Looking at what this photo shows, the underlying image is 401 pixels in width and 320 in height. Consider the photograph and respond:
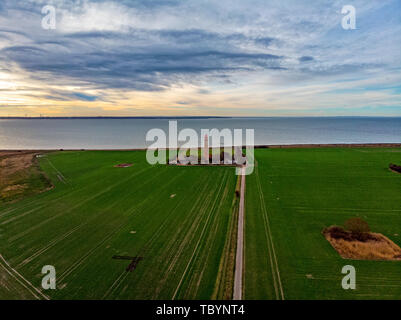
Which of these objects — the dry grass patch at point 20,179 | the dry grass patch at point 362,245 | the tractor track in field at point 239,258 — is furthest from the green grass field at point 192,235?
the dry grass patch at point 20,179

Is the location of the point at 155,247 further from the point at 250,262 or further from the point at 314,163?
the point at 314,163

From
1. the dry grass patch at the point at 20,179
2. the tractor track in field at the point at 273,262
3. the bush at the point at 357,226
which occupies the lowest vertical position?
the tractor track in field at the point at 273,262

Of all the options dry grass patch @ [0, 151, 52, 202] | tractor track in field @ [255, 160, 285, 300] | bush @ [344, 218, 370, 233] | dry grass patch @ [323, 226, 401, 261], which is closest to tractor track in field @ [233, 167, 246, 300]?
tractor track in field @ [255, 160, 285, 300]

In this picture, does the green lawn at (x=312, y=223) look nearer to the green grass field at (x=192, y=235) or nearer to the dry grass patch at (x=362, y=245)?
the green grass field at (x=192, y=235)

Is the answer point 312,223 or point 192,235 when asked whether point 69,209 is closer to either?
point 192,235

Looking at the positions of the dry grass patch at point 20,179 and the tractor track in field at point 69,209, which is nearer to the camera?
the tractor track in field at point 69,209

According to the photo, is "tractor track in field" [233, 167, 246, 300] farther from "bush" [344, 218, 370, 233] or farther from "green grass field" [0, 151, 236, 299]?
"bush" [344, 218, 370, 233]

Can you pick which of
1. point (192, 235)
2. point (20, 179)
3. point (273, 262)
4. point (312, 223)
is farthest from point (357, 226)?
point (20, 179)

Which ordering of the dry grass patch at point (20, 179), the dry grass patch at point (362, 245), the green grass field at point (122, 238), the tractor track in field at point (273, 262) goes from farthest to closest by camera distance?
the dry grass patch at point (20, 179) → the dry grass patch at point (362, 245) → the green grass field at point (122, 238) → the tractor track in field at point (273, 262)

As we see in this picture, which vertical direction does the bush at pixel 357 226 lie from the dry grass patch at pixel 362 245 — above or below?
above

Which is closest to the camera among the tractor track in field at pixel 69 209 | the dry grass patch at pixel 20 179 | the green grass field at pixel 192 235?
the green grass field at pixel 192 235
